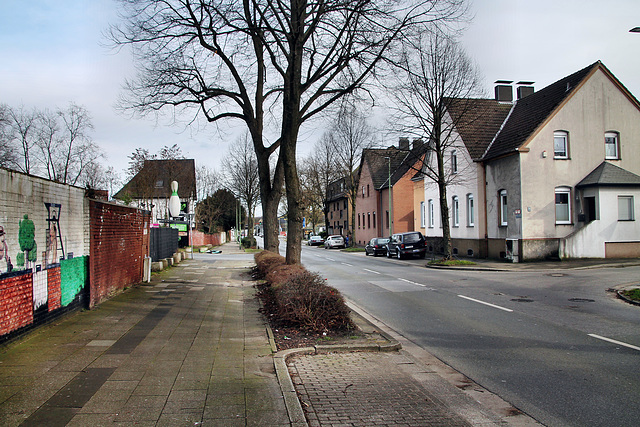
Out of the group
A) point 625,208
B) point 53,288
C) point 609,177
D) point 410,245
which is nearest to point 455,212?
point 410,245

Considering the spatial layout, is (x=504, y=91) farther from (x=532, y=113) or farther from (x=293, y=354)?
(x=293, y=354)

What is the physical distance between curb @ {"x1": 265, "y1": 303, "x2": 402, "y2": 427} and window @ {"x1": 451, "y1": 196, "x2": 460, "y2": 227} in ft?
83.0

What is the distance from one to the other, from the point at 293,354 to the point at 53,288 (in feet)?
14.5

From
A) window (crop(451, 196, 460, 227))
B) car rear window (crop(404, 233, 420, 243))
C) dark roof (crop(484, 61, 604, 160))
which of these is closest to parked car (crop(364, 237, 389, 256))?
car rear window (crop(404, 233, 420, 243))

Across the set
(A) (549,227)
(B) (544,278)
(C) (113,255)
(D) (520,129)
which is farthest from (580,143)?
(C) (113,255)

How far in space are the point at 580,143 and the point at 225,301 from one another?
21.7 m

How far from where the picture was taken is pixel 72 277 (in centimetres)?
901

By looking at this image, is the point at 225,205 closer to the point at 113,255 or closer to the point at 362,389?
the point at 113,255

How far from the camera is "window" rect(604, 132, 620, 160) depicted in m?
25.6

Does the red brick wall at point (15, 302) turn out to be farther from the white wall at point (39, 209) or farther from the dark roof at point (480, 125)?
the dark roof at point (480, 125)

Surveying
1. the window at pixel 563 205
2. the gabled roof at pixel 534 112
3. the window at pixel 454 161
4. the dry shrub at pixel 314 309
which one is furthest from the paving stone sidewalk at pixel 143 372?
the window at pixel 454 161

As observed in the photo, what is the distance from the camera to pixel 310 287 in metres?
8.30

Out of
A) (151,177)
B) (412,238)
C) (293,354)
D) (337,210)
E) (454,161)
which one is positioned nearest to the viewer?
(293,354)

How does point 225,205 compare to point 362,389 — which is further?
point 225,205
